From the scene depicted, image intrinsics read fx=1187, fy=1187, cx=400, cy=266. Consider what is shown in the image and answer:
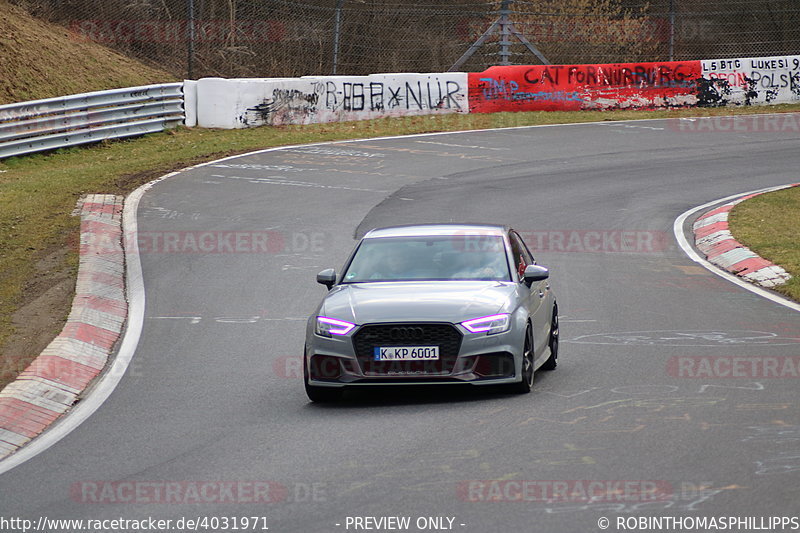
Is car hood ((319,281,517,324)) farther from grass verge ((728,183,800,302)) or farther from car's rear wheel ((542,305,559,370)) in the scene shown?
grass verge ((728,183,800,302))

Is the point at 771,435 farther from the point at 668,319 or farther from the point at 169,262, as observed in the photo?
the point at 169,262

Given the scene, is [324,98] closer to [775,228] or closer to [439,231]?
[775,228]

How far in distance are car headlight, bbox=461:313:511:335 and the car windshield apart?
2.93 ft

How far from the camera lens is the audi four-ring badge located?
31.9ft

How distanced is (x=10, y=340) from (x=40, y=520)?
5800mm

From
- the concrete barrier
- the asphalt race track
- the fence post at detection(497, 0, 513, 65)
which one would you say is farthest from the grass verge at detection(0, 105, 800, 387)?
the fence post at detection(497, 0, 513, 65)

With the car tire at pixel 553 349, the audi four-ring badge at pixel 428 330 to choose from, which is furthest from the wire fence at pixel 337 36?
the audi four-ring badge at pixel 428 330

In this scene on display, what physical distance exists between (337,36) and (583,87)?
23.8 feet

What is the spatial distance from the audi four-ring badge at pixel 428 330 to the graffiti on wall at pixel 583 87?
2354 centimetres

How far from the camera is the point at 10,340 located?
12.4 meters

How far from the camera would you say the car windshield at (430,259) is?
1080 cm

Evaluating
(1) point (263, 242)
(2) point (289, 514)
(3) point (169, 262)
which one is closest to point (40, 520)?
(2) point (289, 514)

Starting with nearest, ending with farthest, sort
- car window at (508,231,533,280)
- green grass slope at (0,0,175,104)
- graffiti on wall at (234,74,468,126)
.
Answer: car window at (508,231,533,280) < green grass slope at (0,0,175,104) < graffiti on wall at (234,74,468,126)

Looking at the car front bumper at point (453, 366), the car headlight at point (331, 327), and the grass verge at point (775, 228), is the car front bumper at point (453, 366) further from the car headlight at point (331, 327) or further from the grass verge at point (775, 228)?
the grass verge at point (775, 228)
